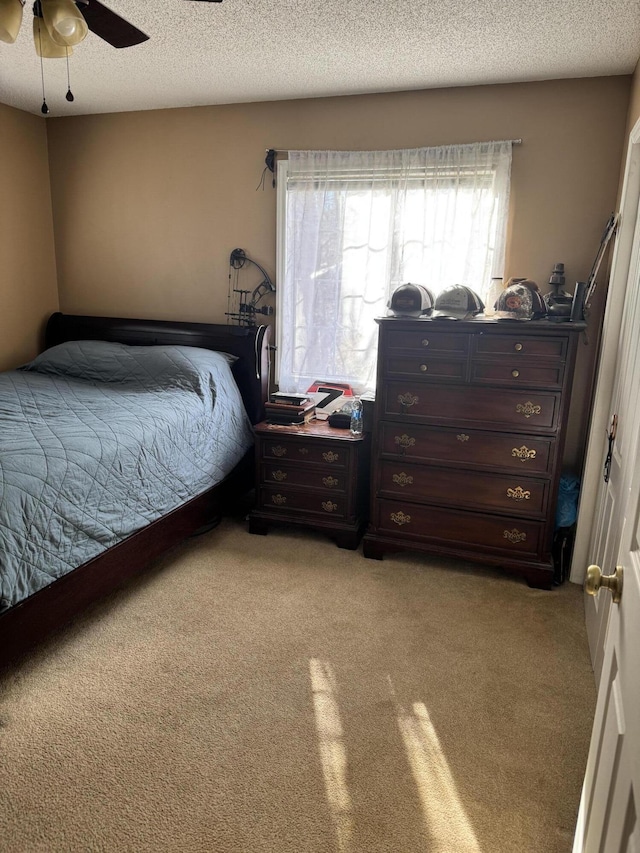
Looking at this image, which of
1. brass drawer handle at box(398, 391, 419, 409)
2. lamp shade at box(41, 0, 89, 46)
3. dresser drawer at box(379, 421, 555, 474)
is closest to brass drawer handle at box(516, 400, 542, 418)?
dresser drawer at box(379, 421, 555, 474)

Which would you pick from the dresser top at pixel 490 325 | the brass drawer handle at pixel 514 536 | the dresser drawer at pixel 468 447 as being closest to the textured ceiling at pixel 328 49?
the dresser top at pixel 490 325

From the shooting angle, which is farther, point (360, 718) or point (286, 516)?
point (286, 516)

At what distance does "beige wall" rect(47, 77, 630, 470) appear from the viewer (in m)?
2.95

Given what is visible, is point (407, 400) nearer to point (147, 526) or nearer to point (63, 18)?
point (147, 526)

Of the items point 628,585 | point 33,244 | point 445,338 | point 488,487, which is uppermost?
point 33,244

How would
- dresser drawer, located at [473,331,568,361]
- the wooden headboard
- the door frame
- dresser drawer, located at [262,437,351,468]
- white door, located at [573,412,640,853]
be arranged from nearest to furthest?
1. white door, located at [573,412,640,853]
2. the door frame
3. dresser drawer, located at [473,331,568,361]
4. dresser drawer, located at [262,437,351,468]
5. the wooden headboard

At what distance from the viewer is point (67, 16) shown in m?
1.65

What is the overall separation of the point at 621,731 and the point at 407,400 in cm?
203

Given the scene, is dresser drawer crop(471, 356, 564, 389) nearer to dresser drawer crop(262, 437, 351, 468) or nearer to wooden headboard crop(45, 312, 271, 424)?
dresser drawer crop(262, 437, 351, 468)

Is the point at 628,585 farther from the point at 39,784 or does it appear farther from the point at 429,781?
the point at 39,784

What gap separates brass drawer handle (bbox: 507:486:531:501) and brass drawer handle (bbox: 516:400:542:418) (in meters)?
0.35

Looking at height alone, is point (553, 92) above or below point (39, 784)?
above

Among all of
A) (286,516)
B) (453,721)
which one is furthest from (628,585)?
(286,516)

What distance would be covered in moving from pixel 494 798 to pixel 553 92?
3.07 meters
